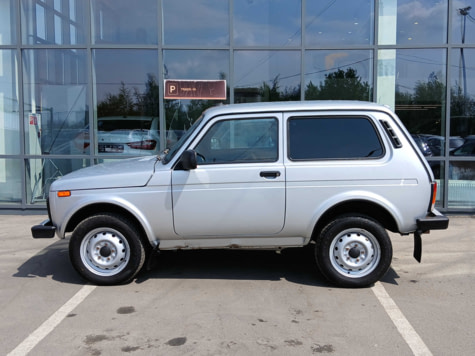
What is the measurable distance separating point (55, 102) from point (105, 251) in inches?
221

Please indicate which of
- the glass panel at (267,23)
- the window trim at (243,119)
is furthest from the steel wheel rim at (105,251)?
the glass panel at (267,23)

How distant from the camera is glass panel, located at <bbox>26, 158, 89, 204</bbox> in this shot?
974cm

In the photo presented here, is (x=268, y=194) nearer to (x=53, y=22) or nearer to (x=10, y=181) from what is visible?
(x=10, y=181)

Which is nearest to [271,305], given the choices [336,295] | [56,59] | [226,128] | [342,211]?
[336,295]

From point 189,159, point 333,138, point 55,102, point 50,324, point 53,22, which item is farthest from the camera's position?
point 55,102

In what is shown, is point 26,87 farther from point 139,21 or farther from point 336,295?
point 336,295

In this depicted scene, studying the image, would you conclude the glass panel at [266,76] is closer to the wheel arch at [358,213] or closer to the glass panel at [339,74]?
the glass panel at [339,74]

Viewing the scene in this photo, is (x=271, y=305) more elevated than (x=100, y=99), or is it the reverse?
(x=100, y=99)

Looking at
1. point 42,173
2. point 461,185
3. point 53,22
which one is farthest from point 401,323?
point 53,22

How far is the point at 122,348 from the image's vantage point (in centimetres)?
385

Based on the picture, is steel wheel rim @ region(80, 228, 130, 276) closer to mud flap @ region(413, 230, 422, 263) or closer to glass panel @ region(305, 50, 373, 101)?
mud flap @ region(413, 230, 422, 263)

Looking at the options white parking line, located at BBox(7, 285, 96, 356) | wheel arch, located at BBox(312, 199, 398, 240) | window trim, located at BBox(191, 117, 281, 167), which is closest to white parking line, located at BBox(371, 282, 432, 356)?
wheel arch, located at BBox(312, 199, 398, 240)

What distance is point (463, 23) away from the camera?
9367mm

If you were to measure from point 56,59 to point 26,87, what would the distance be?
2.80 ft
